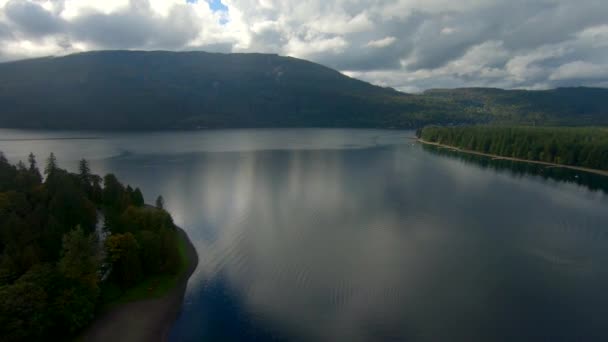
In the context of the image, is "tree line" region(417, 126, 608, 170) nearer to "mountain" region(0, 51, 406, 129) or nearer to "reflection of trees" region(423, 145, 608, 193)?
"reflection of trees" region(423, 145, 608, 193)

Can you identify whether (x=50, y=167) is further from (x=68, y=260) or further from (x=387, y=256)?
(x=387, y=256)

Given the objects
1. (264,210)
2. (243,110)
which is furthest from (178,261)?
(243,110)

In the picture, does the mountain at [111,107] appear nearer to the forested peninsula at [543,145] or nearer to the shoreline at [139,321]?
the forested peninsula at [543,145]

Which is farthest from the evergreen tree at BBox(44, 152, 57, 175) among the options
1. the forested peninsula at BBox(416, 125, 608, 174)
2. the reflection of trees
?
the forested peninsula at BBox(416, 125, 608, 174)

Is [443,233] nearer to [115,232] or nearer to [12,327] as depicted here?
[115,232]

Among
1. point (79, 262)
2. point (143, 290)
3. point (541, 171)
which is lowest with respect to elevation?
point (143, 290)

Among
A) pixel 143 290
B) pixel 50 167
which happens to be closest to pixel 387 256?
pixel 143 290
